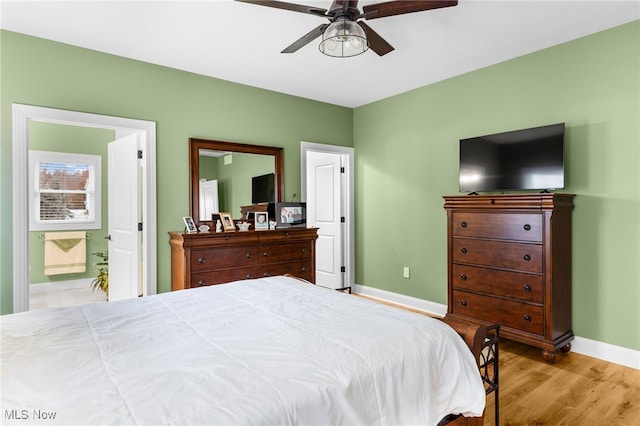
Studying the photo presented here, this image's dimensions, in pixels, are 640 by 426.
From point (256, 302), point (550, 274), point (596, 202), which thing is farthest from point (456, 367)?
point (596, 202)

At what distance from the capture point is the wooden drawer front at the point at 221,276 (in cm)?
339

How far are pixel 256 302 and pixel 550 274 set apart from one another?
2381mm

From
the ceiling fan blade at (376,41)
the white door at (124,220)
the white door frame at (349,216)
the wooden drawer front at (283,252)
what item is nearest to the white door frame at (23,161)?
the white door at (124,220)

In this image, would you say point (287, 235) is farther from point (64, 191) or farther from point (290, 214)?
point (64, 191)

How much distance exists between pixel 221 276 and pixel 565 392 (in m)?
2.89

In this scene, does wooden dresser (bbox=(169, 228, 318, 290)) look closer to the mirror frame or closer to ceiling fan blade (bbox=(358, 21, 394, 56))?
the mirror frame

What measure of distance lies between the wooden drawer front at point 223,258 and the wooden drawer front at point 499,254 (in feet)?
6.70

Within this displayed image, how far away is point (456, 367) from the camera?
1460 millimetres

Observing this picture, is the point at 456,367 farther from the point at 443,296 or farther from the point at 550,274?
the point at 443,296

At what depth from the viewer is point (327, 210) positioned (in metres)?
5.36

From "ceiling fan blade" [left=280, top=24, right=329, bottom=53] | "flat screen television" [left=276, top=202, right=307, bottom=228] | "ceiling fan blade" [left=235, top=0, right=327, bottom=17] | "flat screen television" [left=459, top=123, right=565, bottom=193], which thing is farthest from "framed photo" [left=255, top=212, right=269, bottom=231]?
"ceiling fan blade" [left=235, top=0, right=327, bottom=17]

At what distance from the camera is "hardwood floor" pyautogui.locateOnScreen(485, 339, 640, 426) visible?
2172mm

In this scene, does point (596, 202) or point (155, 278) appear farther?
point (155, 278)

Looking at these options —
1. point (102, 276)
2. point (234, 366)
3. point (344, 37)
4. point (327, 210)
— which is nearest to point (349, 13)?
point (344, 37)
